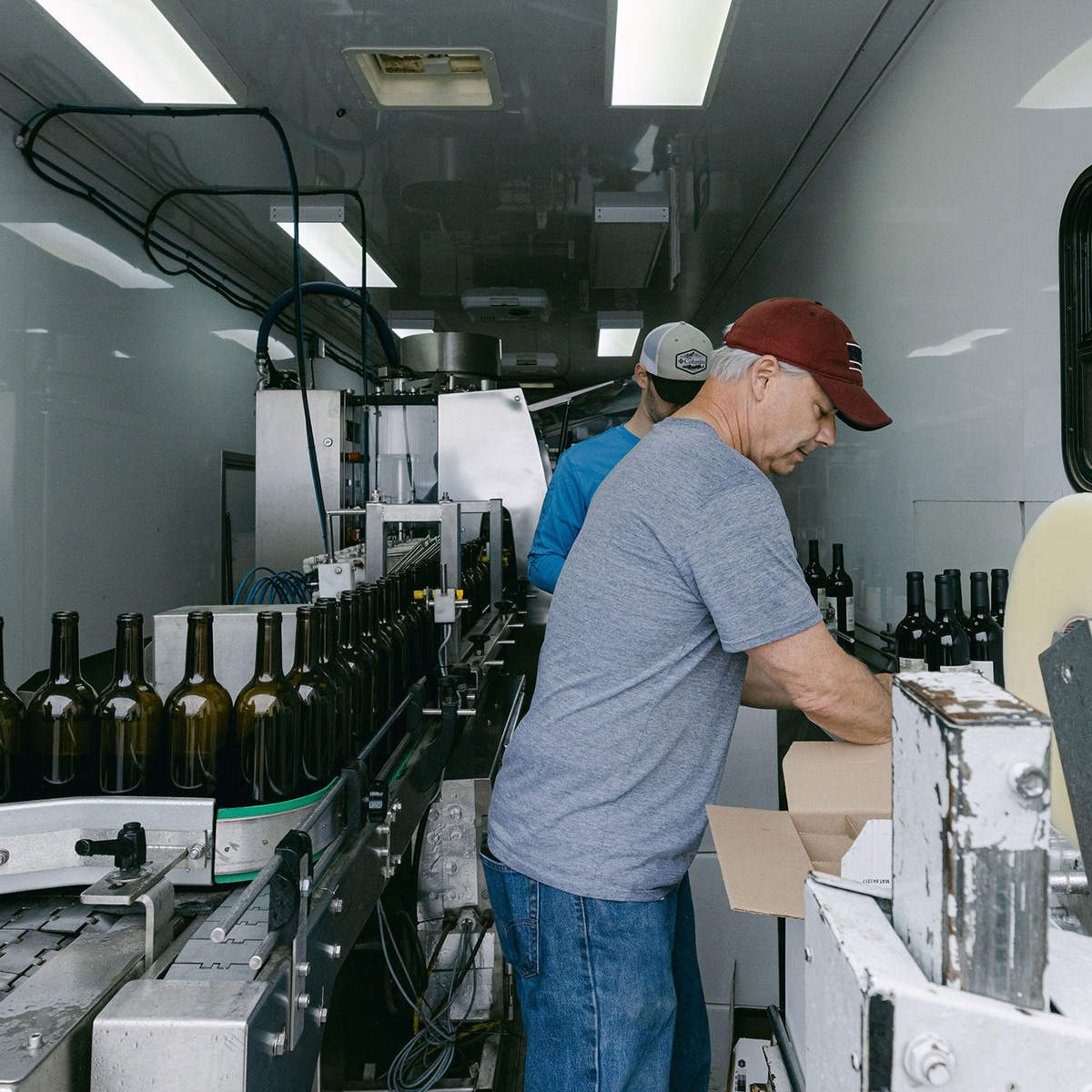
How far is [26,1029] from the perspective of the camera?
27.8 inches

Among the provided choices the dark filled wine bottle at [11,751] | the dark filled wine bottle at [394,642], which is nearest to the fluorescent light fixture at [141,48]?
the dark filled wine bottle at [394,642]

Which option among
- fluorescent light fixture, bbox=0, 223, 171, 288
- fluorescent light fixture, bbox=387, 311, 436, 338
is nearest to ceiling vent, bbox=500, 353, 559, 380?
fluorescent light fixture, bbox=387, 311, 436, 338

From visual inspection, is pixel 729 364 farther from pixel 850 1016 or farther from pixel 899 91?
pixel 899 91

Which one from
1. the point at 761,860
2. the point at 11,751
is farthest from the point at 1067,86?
the point at 11,751

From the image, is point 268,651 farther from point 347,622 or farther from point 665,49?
point 665,49

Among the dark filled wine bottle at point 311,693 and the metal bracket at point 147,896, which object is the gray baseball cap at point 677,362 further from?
the metal bracket at point 147,896

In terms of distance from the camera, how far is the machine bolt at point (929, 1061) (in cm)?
33

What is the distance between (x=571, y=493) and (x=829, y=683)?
4.73ft

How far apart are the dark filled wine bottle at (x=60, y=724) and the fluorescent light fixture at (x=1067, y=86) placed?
1.98 m

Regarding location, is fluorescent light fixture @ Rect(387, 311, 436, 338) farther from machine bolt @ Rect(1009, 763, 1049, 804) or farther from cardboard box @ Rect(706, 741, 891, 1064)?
machine bolt @ Rect(1009, 763, 1049, 804)

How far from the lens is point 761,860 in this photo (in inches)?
35.7

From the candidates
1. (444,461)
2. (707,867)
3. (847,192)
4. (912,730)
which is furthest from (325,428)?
(912,730)

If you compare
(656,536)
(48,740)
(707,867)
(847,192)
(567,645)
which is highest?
(847,192)

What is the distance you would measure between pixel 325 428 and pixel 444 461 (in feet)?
1.95
